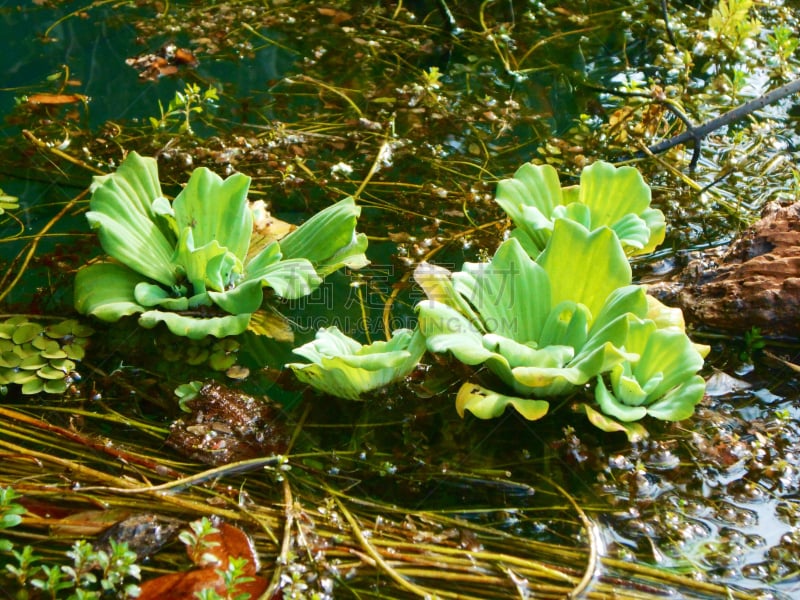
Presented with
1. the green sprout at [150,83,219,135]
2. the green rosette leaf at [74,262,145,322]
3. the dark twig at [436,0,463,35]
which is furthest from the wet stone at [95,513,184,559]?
the dark twig at [436,0,463,35]

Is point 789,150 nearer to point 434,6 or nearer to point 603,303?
point 603,303

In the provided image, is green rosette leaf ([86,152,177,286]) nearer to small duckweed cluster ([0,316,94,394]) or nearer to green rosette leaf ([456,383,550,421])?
small duckweed cluster ([0,316,94,394])

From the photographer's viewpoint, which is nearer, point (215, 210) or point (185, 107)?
point (215, 210)

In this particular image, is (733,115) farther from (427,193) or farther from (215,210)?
(215,210)

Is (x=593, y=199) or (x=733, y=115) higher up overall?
(x=733, y=115)

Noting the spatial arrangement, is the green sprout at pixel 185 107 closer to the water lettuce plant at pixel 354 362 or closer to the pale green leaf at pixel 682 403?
the water lettuce plant at pixel 354 362

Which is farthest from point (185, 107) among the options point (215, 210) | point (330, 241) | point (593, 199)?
point (593, 199)
